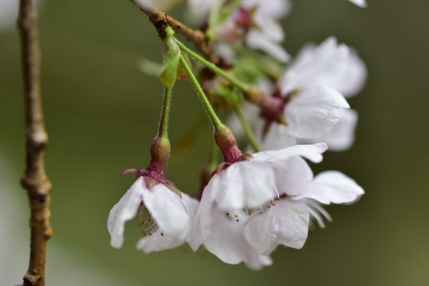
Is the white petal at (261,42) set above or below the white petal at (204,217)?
above

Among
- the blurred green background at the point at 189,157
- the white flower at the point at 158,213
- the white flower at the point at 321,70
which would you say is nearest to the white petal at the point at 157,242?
the white flower at the point at 158,213

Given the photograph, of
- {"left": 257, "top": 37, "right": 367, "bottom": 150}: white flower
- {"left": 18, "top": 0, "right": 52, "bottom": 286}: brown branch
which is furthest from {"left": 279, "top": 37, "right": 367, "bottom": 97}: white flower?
{"left": 18, "top": 0, "right": 52, "bottom": 286}: brown branch

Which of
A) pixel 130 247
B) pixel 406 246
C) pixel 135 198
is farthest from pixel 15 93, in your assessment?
pixel 406 246

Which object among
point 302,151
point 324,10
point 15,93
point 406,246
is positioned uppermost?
point 15,93

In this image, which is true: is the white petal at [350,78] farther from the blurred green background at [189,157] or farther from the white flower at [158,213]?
the blurred green background at [189,157]

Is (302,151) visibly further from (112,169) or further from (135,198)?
(112,169)

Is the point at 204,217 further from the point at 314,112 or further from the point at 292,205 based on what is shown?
the point at 314,112
